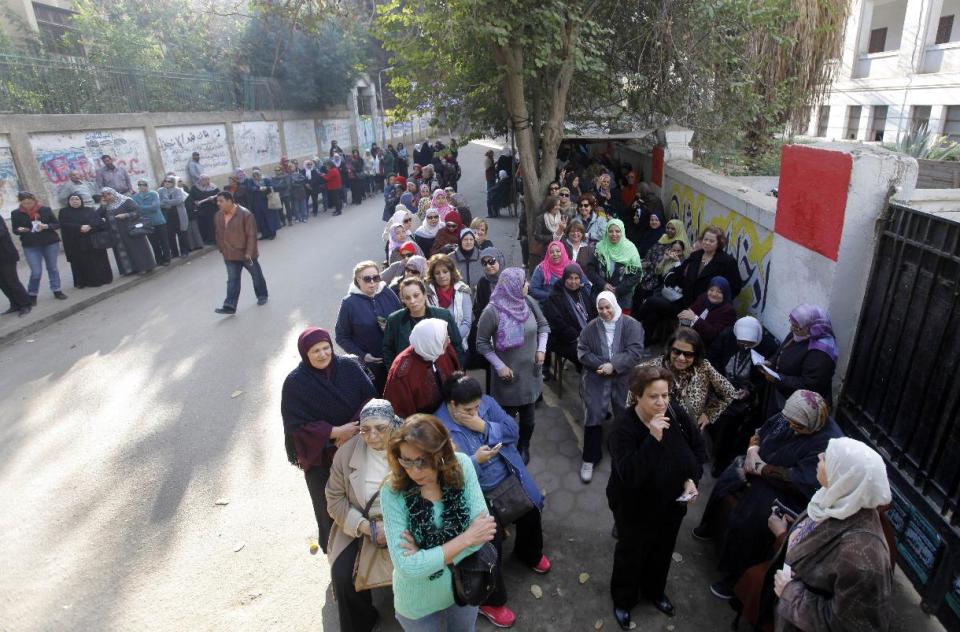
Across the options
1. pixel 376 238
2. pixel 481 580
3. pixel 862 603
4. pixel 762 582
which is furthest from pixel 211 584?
pixel 376 238

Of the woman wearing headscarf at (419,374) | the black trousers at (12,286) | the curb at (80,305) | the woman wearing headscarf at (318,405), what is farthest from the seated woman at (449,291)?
the black trousers at (12,286)

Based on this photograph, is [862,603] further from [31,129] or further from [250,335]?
[31,129]

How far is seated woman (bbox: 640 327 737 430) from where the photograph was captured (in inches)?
159

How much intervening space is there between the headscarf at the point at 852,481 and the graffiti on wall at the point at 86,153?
47.6ft

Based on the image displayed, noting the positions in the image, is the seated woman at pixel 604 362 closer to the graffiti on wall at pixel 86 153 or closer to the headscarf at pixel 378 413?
the headscarf at pixel 378 413

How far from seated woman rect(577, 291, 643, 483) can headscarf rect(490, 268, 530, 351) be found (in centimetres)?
51

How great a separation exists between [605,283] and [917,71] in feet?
61.5

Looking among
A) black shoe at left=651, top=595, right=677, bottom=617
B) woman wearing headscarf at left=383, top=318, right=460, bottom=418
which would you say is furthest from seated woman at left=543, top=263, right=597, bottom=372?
black shoe at left=651, top=595, right=677, bottom=617

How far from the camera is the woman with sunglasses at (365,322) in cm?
474

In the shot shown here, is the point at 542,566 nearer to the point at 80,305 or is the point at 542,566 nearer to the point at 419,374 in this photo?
the point at 419,374

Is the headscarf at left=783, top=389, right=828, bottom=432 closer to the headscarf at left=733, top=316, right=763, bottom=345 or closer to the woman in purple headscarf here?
the woman in purple headscarf

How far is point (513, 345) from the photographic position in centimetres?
455

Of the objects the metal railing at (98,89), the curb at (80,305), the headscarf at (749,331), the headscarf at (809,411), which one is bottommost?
the curb at (80,305)

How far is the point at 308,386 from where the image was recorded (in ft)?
11.4
